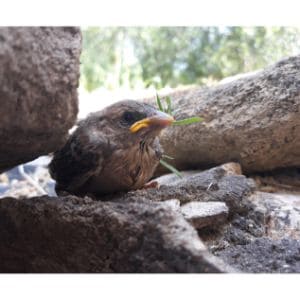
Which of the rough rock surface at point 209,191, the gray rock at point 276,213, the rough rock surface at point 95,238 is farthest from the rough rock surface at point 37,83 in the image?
the gray rock at point 276,213

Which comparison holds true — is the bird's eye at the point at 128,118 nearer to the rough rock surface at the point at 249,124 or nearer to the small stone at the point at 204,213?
the small stone at the point at 204,213

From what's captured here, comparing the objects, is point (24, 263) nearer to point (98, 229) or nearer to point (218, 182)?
point (98, 229)

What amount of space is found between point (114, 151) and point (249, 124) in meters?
1.09

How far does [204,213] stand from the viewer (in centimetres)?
203

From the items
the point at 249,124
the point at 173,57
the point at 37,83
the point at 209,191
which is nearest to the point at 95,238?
the point at 37,83

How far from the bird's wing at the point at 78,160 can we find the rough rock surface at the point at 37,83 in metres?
0.39

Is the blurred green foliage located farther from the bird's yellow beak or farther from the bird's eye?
the bird's yellow beak

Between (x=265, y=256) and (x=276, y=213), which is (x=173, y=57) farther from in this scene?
(x=265, y=256)

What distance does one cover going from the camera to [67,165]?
2.22m

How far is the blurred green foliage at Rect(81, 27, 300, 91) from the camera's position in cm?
348

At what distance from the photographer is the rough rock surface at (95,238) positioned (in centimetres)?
130

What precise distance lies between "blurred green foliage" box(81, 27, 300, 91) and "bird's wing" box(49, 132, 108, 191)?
3.46 feet

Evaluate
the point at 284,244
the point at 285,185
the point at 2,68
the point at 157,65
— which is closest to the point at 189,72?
the point at 157,65

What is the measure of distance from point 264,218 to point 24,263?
1262mm
